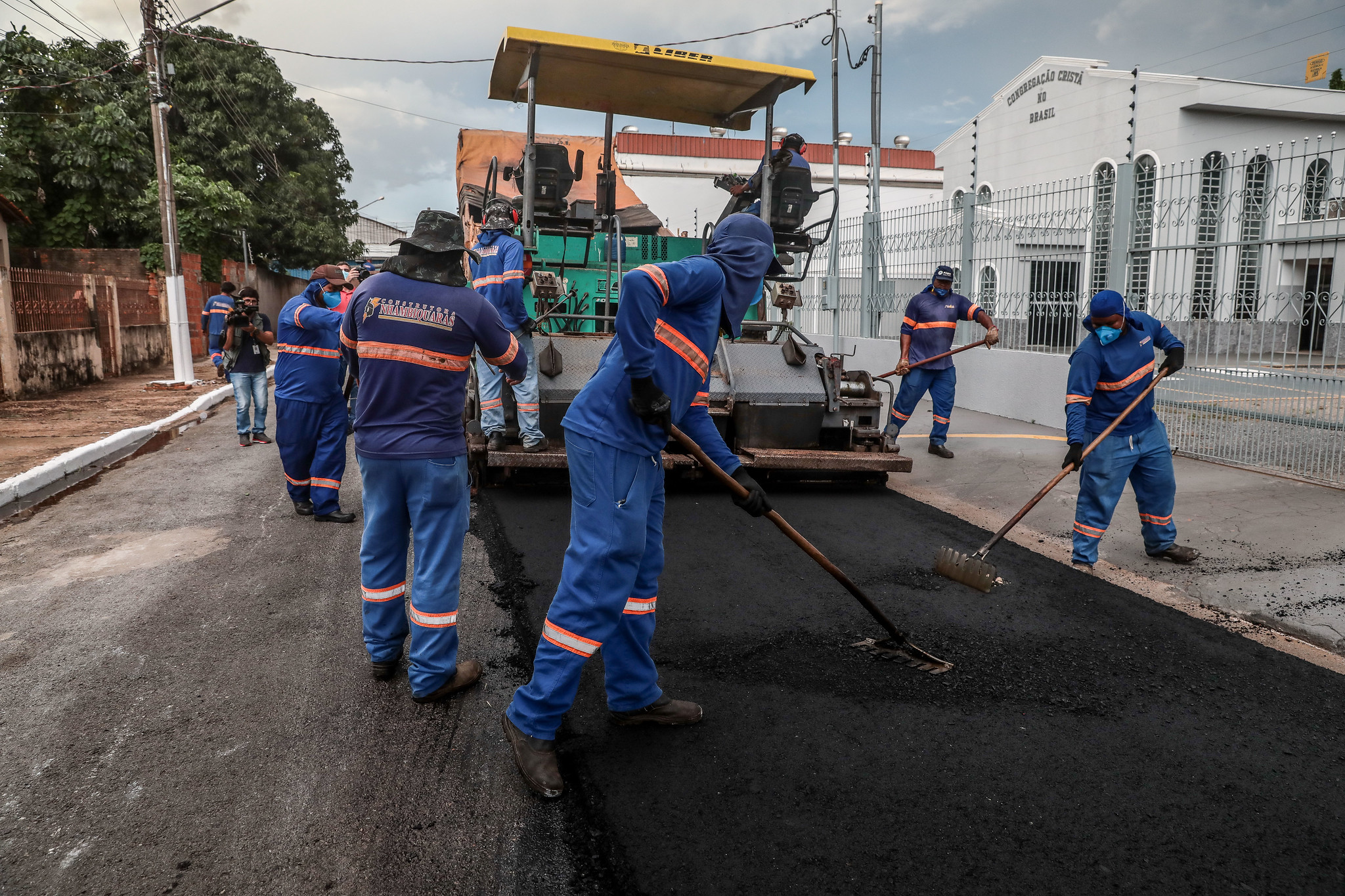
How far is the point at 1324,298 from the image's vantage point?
652cm

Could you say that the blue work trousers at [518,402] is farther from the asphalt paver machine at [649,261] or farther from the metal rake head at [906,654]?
the metal rake head at [906,654]

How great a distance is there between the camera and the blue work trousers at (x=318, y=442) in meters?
5.76

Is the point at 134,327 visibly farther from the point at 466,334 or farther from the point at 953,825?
the point at 953,825

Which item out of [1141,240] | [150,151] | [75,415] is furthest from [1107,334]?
[150,151]

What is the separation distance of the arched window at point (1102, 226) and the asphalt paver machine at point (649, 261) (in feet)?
10.9

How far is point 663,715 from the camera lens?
9.91 feet

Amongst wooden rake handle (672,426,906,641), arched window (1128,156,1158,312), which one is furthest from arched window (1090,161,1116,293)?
wooden rake handle (672,426,906,641)

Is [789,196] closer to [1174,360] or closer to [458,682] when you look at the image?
[1174,360]

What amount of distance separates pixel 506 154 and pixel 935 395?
19.6 feet

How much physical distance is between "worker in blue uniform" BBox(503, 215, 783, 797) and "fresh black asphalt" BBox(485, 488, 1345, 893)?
0.92 feet

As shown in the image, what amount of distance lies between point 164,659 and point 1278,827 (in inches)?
153

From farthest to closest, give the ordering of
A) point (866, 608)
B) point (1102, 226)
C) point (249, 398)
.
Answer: point (249, 398)
point (1102, 226)
point (866, 608)

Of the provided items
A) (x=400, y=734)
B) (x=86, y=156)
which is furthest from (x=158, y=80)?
(x=400, y=734)

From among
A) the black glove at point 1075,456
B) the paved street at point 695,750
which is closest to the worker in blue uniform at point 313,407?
the paved street at point 695,750
